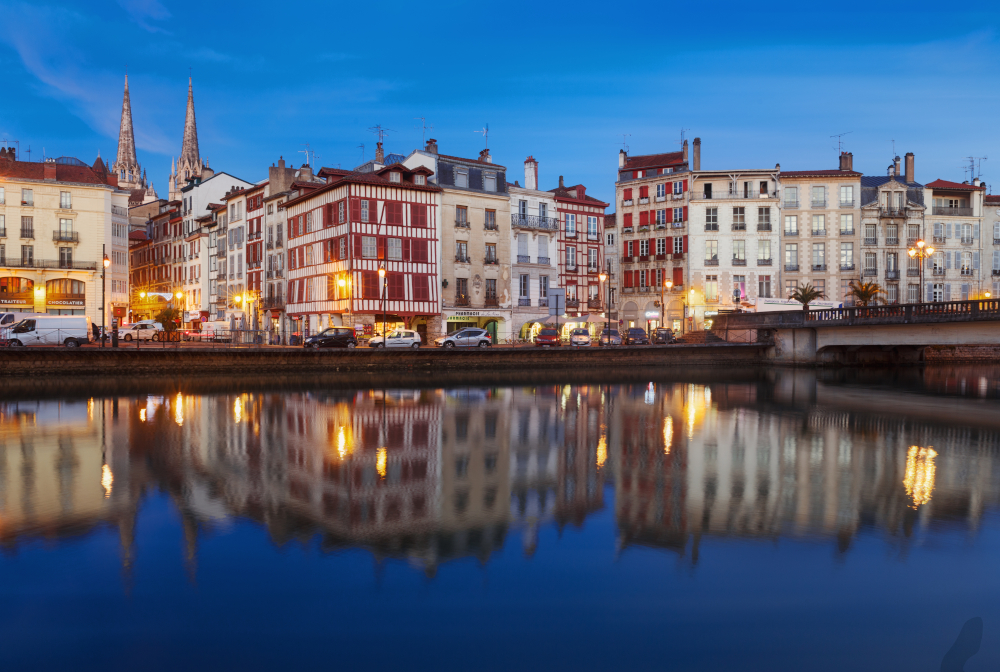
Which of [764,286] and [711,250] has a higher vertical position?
[711,250]

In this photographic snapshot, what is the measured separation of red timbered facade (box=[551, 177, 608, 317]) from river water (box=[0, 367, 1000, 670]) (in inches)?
1736

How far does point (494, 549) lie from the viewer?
9.36 meters

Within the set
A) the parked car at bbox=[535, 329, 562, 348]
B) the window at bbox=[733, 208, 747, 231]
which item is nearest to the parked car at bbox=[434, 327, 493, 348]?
the parked car at bbox=[535, 329, 562, 348]

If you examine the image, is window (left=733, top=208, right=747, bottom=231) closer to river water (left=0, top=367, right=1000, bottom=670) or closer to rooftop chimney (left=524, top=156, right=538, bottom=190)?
rooftop chimney (left=524, top=156, right=538, bottom=190)

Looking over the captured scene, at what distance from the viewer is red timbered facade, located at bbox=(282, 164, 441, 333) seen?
4912 cm

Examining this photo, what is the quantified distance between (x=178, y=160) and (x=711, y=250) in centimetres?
12674

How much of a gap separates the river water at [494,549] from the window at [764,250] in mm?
47821

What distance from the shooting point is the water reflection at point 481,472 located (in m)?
10.3

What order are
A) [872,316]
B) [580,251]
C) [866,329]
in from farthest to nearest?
[580,251]
[866,329]
[872,316]

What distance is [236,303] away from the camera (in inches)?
2534

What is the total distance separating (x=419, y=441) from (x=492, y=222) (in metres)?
40.2

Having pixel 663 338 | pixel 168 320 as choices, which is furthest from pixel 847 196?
pixel 168 320

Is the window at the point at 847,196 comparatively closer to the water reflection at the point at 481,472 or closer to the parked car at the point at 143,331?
the water reflection at the point at 481,472

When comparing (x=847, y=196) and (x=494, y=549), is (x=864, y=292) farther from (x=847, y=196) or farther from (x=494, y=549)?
(x=494, y=549)
